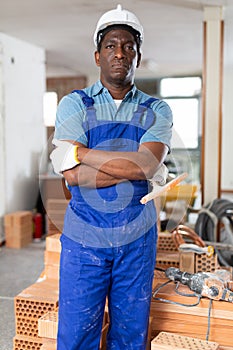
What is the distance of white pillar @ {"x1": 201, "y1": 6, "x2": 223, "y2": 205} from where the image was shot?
164 inches

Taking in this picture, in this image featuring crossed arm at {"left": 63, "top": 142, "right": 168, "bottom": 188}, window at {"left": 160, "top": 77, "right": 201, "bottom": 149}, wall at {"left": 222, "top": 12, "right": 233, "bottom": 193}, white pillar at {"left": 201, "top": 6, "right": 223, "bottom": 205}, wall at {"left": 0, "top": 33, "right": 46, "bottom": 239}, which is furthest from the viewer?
wall at {"left": 222, "top": 12, "right": 233, "bottom": 193}

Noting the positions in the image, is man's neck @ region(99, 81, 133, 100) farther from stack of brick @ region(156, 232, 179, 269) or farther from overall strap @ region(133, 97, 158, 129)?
stack of brick @ region(156, 232, 179, 269)

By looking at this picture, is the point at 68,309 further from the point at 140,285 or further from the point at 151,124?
the point at 151,124

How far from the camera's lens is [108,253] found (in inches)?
64.0

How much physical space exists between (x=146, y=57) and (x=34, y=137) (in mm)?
2609

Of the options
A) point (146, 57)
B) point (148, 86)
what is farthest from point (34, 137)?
point (148, 86)

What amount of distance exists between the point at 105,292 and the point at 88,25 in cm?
393

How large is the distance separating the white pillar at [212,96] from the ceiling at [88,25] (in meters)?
0.20

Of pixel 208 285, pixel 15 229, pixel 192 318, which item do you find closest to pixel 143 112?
pixel 208 285

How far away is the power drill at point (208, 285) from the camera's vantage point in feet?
6.69

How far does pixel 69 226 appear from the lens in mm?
1678

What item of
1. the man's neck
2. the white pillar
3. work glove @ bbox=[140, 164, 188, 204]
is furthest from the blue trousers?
the white pillar

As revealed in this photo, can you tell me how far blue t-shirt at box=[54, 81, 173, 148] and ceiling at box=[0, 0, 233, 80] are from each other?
2.62 m

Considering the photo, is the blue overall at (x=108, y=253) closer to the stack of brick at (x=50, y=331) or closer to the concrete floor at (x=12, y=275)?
the stack of brick at (x=50, y=331)
